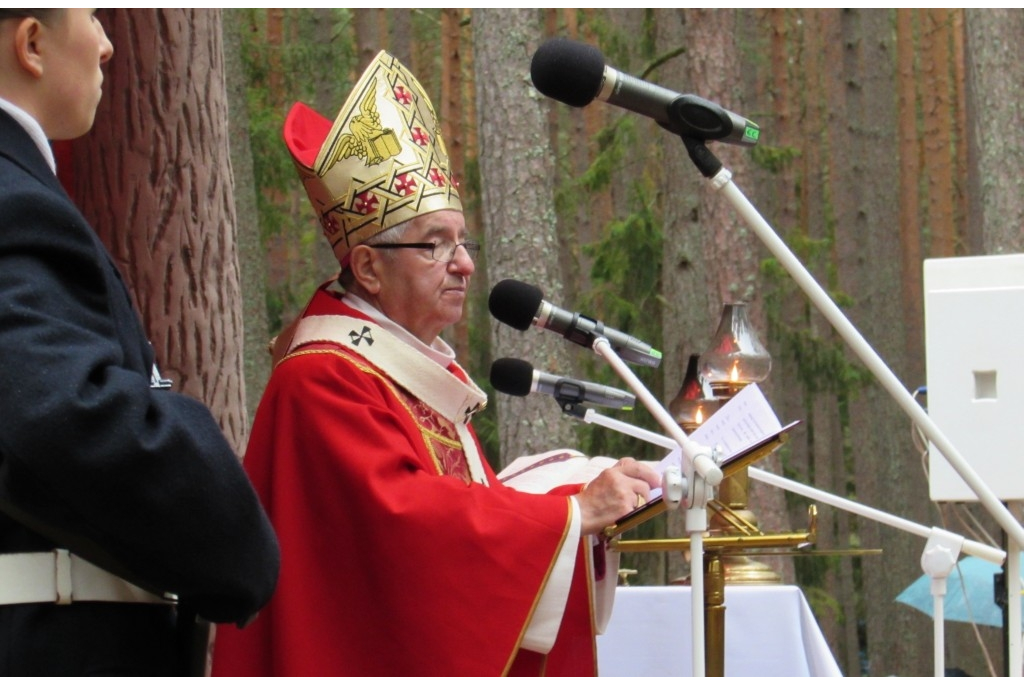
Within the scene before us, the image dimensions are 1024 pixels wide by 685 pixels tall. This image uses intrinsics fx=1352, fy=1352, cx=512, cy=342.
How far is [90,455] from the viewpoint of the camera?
199 cm

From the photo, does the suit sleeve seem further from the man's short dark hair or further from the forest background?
the forest background

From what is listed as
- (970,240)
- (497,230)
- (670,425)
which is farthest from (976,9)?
(970,240)

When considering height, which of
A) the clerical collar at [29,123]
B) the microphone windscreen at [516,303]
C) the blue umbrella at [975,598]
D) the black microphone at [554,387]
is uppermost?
the clerical collar at [29,123]

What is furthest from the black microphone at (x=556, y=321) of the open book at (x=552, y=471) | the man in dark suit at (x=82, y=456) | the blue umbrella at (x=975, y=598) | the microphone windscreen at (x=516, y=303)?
the blue umbrella at (x=975, y=598)

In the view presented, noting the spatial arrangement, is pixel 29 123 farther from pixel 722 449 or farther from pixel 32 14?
pixel 722 449

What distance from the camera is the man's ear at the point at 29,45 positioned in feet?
7.61

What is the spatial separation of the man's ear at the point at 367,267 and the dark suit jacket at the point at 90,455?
162cm

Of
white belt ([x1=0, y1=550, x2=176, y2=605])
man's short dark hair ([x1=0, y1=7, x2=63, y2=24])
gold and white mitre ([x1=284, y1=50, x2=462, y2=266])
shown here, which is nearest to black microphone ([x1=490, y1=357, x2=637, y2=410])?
gold and white mitre ([x1=284, y1=50, x2=462, y2=266])

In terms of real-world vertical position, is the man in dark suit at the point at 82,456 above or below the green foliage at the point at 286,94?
below

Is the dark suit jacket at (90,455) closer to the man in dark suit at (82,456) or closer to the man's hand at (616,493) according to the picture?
the man in dark suit at (82,456)

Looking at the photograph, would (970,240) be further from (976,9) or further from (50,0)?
(50,0)

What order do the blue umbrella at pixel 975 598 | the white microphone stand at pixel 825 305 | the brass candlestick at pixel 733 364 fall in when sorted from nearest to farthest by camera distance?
the white microphone stand at pixel 825 305, the brass candlestick at pixel 733 364, the blue umbrella at pixel 975 598

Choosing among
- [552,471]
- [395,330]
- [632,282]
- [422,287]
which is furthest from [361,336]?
[632,282]

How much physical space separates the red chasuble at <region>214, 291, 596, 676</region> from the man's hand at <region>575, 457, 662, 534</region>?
0.06 metres
